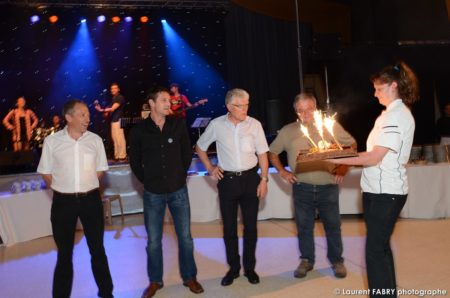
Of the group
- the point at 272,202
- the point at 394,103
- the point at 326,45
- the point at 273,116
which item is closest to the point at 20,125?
the point at 273,116

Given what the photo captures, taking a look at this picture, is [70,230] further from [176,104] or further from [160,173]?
[176,104]

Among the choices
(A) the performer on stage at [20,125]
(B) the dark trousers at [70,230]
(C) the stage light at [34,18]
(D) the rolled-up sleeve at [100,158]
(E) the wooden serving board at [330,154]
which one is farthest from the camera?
(C) the stage light at [34,18]

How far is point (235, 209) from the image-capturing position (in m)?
4.17

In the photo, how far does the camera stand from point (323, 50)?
827 cm

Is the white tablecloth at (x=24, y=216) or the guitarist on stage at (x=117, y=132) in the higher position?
the guitarist on stage at (x=117, y=132)

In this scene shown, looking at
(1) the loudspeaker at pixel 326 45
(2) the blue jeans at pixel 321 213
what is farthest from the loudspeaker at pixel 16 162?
(2) the blue jeans at pixel 321 213

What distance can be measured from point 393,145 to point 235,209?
176 centimetres

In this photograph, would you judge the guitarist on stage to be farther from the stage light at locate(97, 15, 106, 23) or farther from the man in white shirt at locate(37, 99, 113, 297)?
the man in white shirt at locate(37, 99, 113, 297)

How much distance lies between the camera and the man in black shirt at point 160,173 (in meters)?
3.91

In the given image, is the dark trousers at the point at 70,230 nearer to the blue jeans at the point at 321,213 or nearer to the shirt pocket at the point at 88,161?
the shirt pocket at the point at 88,161

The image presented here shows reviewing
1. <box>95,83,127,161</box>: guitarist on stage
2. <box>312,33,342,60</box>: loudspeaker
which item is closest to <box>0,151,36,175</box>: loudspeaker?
<box>95,83,127,161</box>: guitarist on stage


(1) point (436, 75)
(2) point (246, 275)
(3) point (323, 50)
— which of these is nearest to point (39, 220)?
(2) point (246, 275)

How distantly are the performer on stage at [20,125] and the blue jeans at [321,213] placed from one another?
370 inches

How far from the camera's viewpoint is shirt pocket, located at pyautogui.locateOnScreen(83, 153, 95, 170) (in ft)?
12.0
